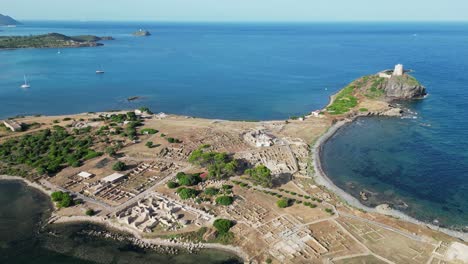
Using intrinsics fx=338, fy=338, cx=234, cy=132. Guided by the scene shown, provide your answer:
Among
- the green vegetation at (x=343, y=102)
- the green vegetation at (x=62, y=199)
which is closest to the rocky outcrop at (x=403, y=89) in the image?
the green vegetation at (x=343, y=102)

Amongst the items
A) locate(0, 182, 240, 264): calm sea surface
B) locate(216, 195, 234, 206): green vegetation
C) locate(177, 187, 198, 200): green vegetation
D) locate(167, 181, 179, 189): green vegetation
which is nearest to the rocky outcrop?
locate(216, 195, 234, 206): green vegetation

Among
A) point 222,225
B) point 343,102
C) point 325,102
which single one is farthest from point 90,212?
point 325,102

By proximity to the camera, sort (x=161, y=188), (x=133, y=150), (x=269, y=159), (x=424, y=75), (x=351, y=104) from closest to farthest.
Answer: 1. (x=161, y=188)
2. (x=269, y=159)
3. (x=133, y=150)
4. (x=351, y=104)
5. (x=424, y=75)

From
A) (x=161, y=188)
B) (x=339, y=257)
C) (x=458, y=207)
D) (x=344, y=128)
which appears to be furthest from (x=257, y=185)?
(x=344, y=128)

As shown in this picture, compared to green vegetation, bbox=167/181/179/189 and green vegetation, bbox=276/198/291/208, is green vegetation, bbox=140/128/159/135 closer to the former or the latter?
green vegetation, bbox=167/181/179/189

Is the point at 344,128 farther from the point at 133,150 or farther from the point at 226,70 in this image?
the point at 226,70

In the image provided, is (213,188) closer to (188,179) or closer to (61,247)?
(188,179)
